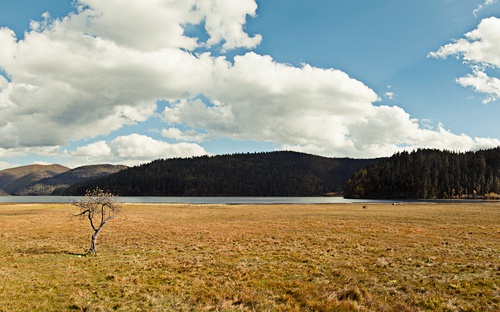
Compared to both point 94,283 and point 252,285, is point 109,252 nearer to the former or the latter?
point 94,283

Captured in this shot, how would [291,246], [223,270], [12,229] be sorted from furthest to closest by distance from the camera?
1. [12,229]
2. [291,246]
3. [223,270]

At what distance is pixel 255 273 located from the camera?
22.0 meters

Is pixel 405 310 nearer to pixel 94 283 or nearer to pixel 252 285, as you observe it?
pixel 252 285

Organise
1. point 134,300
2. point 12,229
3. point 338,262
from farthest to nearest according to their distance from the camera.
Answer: point 12,229, point 338,262, point 134,300

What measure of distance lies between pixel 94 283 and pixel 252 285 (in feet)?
31.9

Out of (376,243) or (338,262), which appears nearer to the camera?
(338,262)

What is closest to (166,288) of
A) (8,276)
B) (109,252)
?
(8,276)

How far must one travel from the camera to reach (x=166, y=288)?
18734 millimetres

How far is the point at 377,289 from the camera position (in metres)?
18.1

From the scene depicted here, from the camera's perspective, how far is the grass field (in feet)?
52.8

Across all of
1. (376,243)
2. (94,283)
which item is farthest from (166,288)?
(376,243)

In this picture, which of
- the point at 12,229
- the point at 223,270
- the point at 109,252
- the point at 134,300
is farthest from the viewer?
the point at 12,229

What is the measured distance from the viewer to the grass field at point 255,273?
52.8ft

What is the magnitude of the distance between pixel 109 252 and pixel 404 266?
2546cm
